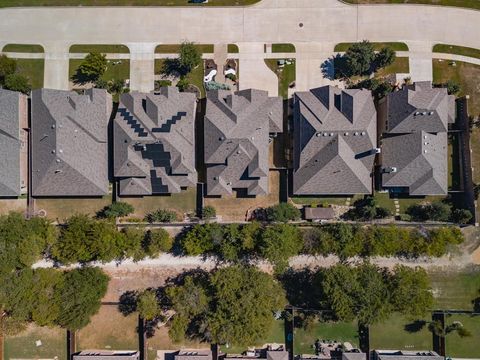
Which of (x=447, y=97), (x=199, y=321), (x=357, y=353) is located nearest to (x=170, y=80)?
(x=199, y=321)

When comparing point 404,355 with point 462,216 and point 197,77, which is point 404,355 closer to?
point 462,216

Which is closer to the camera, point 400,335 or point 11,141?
point 11,141

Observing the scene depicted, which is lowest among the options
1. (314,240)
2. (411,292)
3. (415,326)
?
(415,326)

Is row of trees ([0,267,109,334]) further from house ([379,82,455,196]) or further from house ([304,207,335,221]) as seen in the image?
house ([379,82,455,196])

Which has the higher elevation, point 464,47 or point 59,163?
point 464,47

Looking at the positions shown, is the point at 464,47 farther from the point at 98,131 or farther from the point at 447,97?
the point at 98,131

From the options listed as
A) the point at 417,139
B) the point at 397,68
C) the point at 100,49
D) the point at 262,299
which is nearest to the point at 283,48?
the point at 397,68
